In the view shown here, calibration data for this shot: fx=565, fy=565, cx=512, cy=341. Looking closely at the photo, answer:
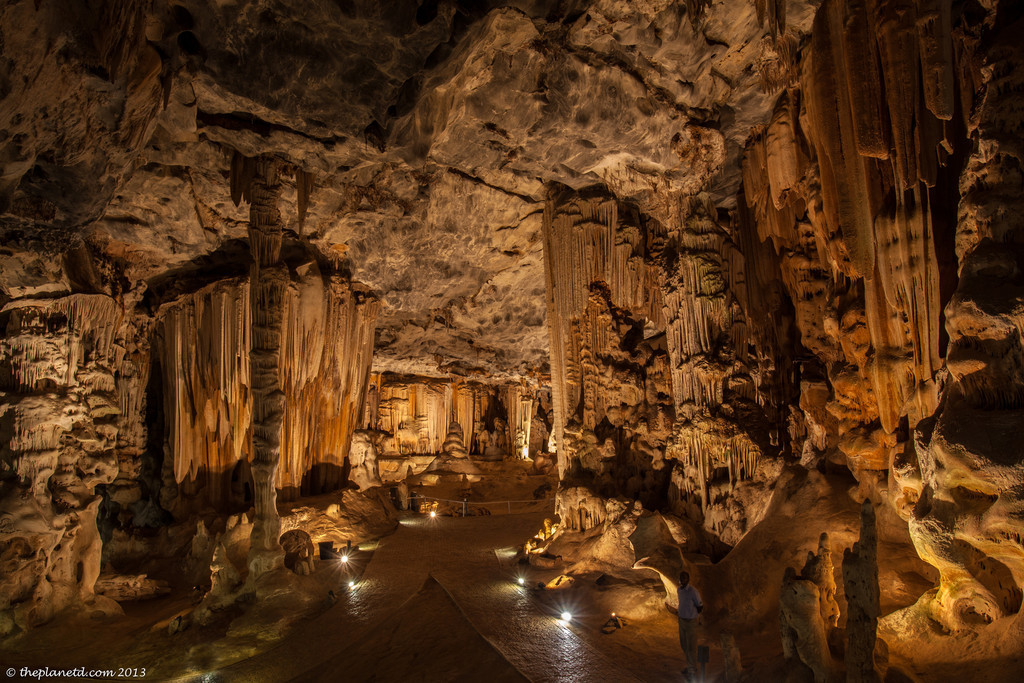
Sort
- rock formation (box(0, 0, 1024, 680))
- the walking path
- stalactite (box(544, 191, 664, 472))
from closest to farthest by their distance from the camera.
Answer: rock formation (box(0, 0, 1024, 680)) → the walking path → stalactite (box(544, 191, 664, 472))

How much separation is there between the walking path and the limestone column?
4.04 ft

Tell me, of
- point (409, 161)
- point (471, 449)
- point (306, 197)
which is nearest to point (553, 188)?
point (409, 161)

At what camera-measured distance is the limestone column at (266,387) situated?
25.4 ft

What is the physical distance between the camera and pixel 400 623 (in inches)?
270

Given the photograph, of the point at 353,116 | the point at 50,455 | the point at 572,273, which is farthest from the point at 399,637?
the point at 353,116

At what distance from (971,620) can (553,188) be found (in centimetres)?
814

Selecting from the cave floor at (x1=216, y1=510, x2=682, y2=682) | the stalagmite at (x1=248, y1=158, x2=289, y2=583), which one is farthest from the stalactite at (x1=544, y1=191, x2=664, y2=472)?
the stalagmite at (x1=248, y1=158, x2=289, y2=583)

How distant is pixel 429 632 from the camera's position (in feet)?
21.4

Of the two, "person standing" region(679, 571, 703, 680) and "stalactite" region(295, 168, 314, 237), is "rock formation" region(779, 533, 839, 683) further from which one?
"stalactite" region(295, 168, 314, 237)

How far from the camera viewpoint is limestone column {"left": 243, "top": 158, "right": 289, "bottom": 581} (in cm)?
775

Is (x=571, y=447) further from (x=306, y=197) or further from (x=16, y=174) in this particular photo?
(x=16, y=174)

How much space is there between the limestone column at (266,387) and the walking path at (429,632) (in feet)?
4.04

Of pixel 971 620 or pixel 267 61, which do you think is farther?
pixel 267 61

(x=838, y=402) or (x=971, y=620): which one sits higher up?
(x=838, y=402)
